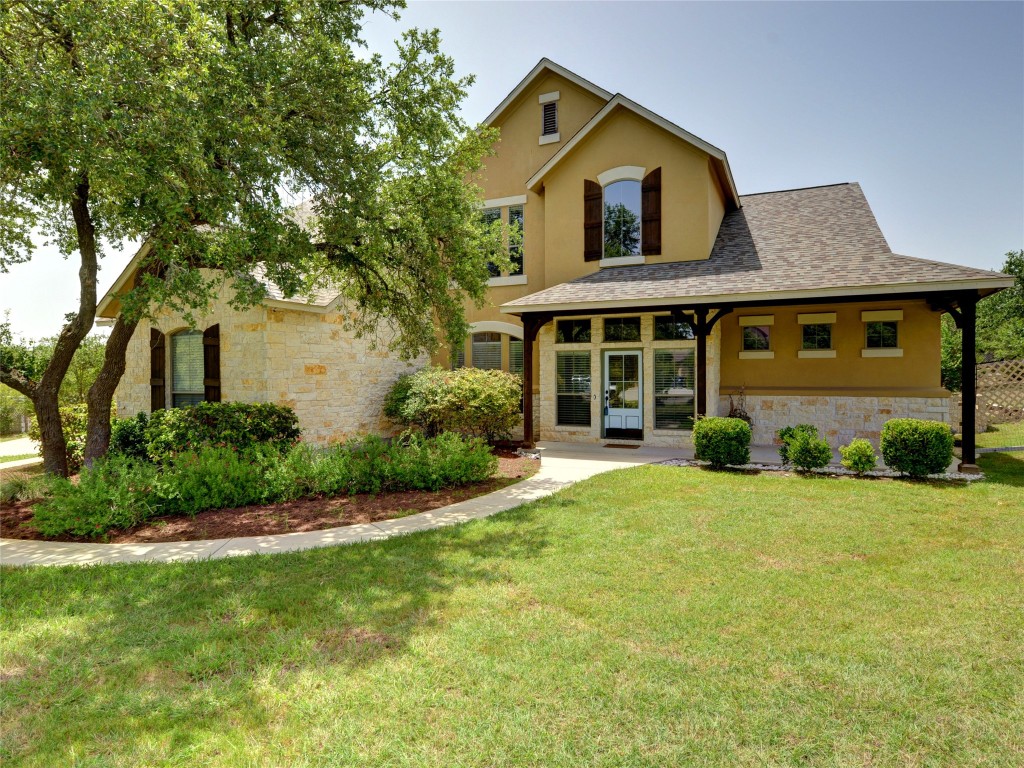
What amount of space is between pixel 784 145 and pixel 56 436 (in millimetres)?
16983

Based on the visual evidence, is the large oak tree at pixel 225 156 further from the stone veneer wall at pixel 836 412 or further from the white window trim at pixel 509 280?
the stone veneer wall at pixel 836 412

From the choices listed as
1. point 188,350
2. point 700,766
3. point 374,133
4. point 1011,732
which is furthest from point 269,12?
point 1011,732

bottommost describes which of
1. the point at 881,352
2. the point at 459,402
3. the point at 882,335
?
the point at 459,402

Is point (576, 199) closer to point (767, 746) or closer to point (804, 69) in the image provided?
point (804, 69)

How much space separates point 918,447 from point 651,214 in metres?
8.09

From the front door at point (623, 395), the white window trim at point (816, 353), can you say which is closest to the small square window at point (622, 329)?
the front door at point (623, 395)

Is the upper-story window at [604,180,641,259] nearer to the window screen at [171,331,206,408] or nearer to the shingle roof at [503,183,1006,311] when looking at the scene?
the shingle roof at [503,183,1006,311]

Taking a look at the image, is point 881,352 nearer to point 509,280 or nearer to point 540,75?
point 509,280

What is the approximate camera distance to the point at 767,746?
2.55 m

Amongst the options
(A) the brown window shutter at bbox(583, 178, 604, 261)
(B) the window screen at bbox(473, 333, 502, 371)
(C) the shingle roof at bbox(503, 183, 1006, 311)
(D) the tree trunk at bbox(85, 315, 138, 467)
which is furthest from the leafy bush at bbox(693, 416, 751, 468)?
(D) the tree trunk at bbox(85, 315, 138, 467)

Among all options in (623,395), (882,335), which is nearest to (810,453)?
(623,395)

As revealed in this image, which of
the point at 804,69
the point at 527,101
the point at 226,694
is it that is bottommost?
the point at 226,694

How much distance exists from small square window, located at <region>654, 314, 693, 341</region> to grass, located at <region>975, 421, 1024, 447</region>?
828 centimetres

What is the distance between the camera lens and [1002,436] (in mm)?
14438
